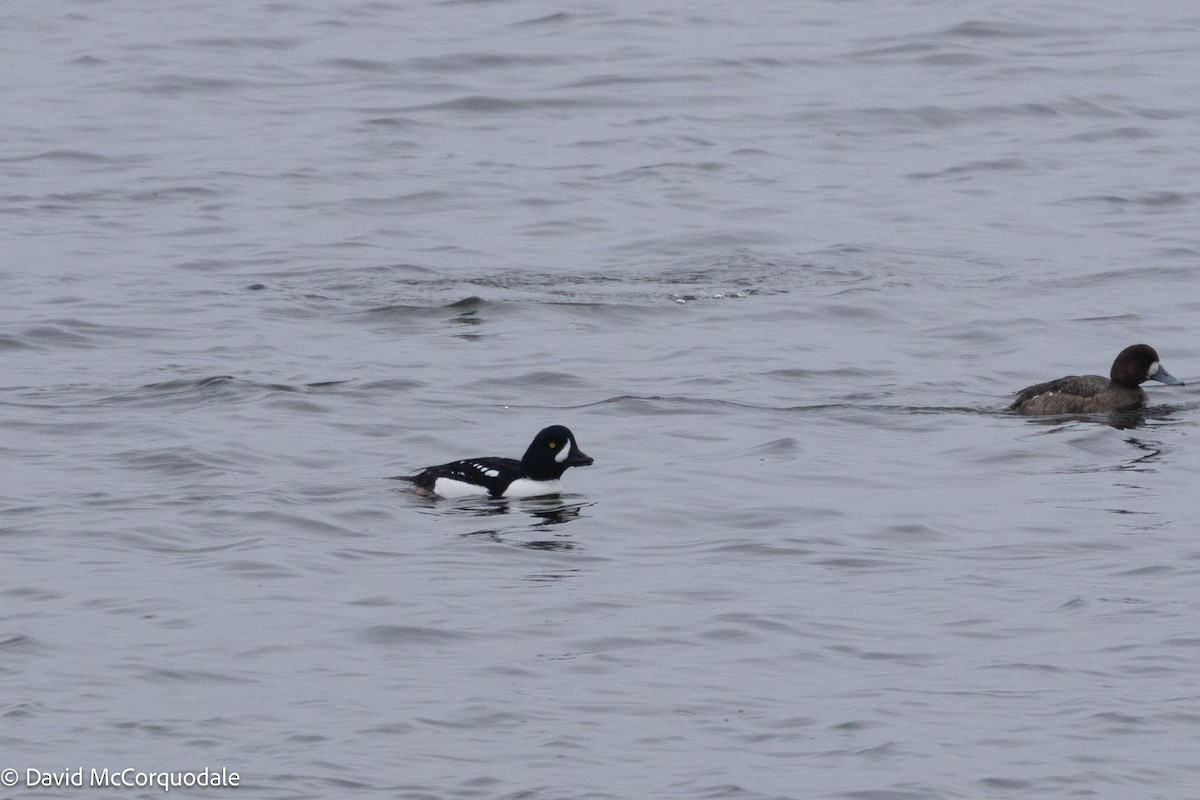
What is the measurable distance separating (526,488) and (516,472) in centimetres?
12

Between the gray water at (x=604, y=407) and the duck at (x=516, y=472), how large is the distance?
0.43 ft

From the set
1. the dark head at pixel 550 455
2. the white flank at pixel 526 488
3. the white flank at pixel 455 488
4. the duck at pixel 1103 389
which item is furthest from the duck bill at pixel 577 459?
the duck at pixel 1103 389

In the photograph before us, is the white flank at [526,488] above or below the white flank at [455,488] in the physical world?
below

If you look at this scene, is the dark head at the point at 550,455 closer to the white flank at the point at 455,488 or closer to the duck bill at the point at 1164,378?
the white flank at the point at 455,488

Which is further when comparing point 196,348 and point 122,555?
point 196,348

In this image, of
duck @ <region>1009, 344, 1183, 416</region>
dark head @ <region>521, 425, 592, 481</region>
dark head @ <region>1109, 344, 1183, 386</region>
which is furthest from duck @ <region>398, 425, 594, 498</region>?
dark head @ <region>1109, 344, 1183, 386</region>

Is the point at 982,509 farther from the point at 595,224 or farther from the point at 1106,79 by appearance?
the point at 1106,79

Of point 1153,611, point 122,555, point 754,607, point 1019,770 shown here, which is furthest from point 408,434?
point 1019,770

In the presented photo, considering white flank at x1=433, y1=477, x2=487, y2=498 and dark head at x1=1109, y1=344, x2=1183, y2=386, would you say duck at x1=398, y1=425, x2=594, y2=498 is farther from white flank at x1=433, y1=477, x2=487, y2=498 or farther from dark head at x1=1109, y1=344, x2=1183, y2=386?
dark head at x1=1109, y1=344, x2=1183, y2=386

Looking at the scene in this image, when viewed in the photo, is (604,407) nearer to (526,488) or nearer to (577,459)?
(577,459)

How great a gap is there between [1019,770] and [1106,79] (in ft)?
74.5

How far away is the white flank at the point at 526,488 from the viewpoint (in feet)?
43.5

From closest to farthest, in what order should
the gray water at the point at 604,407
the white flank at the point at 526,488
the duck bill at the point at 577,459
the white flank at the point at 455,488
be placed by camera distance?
the gray water at the point at 604,407, the white flank at the point at 455,488, the white flank at the point at 526,488, the duck bill at the point at 577,459

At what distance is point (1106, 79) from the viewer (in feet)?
97.2
